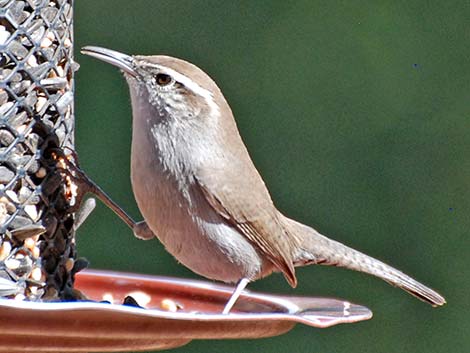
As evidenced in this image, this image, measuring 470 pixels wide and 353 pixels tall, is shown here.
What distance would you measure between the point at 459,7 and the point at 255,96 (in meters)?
1.49

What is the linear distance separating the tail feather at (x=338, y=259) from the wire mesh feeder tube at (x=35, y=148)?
1.18 m

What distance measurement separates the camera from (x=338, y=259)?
15.7ft

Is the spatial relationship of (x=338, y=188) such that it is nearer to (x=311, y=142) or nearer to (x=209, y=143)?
(x=311, y=142)

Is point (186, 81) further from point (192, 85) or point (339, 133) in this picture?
point (339, 133)

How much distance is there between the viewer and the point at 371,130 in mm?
7410

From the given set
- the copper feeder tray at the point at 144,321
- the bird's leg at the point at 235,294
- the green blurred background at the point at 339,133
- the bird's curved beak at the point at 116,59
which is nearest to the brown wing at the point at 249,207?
the bird's leg at the point at 235,294

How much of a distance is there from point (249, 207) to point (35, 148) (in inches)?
32.7

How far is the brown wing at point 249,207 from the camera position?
4027mm

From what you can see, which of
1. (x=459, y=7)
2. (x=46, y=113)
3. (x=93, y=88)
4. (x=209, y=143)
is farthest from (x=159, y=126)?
(x=459, y=7)

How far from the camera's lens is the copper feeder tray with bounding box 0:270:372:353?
2908mm

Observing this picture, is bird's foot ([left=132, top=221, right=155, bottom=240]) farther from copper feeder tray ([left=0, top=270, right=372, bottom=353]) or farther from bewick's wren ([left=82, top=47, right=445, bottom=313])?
copper feeder tray ([left=0, top=270, right=372, bottom=353])

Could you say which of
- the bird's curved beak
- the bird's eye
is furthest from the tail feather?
the bird's curved beak

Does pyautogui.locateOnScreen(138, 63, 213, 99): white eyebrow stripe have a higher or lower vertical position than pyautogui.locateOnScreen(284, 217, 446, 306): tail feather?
higher

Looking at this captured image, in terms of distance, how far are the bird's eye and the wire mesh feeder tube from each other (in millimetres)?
293
